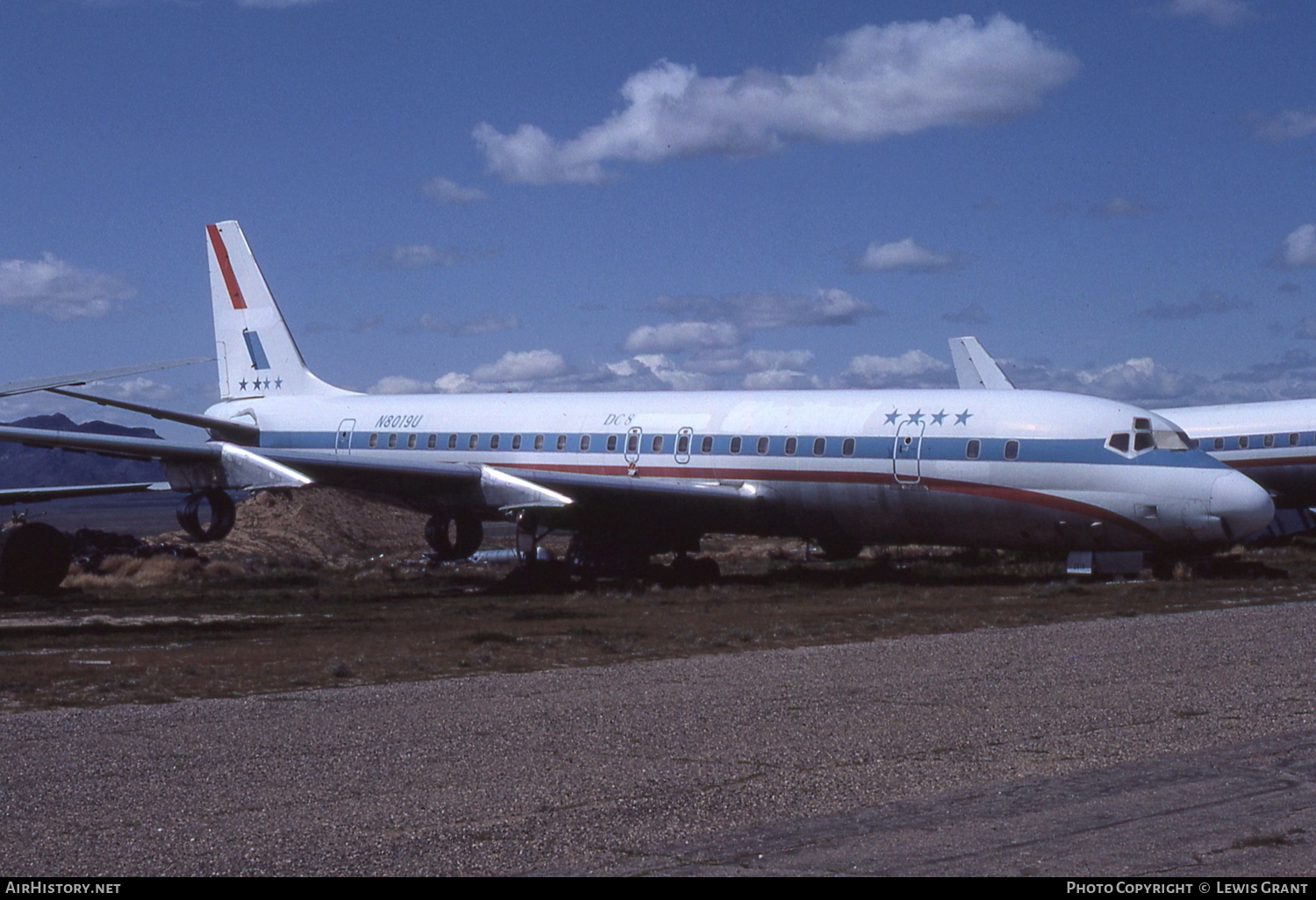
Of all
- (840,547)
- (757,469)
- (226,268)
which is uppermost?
(226,268)

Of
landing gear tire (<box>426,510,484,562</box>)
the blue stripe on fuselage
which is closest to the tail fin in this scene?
the blue stripe on fuselage

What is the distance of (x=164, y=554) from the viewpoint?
3734cm

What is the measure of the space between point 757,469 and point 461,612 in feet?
23.5

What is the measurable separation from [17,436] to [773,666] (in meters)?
18.6

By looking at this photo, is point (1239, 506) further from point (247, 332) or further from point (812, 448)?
point (247, 332)

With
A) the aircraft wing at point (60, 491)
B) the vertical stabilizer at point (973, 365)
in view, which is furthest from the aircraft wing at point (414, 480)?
the vertical stabilizer at point (973, 365)

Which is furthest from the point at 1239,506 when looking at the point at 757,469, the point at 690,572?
the point at 690,572

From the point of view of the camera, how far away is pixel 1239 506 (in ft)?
80.2

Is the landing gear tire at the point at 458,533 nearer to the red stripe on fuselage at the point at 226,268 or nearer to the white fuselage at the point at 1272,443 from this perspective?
the red stripe on fuselage at the point at 226,268

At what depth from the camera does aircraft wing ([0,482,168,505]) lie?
2577cm

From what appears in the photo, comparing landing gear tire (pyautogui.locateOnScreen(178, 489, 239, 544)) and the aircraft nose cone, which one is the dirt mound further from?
the aircraft nose cone

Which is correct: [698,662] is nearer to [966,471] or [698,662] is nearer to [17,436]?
[966,471]

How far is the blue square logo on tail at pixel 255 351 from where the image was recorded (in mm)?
37969
